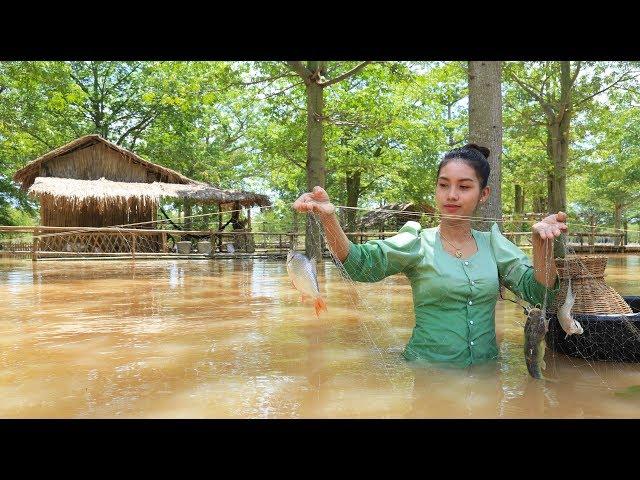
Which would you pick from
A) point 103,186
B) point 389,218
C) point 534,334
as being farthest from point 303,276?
point 389,218

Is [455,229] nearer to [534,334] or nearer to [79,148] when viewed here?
[534,334]

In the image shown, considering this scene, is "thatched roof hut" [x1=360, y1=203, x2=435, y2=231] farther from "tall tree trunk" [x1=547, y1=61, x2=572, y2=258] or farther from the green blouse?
the green blouse

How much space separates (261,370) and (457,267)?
1400 millimetres

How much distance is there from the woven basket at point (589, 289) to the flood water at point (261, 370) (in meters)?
0.36

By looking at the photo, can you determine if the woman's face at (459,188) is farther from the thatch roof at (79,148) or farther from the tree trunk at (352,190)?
the tree trunk at (352,190)

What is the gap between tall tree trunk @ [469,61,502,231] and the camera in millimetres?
6688

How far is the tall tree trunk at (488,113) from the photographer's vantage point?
21.9 feet

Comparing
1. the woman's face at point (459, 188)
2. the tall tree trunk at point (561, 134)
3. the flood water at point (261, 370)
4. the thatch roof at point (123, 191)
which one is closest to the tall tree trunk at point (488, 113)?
the flood water at point (261, 370)

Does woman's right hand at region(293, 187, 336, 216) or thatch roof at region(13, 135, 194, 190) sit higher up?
thatch roof at region(13, 135, 194, 190)

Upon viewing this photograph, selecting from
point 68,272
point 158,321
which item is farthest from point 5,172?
point 158,321

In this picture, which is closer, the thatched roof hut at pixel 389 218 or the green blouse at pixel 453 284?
the green blouse at pixel 453 284

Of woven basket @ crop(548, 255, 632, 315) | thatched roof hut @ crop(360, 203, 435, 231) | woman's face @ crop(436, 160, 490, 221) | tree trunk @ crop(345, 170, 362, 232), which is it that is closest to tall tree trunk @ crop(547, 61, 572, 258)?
tree trunk @ crop(345, 170, 362, 232)

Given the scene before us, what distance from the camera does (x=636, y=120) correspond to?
84.9ft
